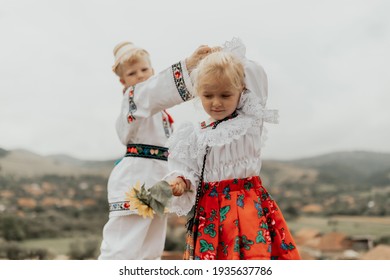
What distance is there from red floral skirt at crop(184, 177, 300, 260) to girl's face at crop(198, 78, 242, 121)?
297mm

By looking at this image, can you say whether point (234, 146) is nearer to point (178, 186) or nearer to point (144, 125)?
point (178, 186)

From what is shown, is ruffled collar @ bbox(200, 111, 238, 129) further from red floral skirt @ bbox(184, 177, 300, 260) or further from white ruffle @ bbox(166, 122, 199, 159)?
red floral skirt @ bbox(184, 177, 300, 260)

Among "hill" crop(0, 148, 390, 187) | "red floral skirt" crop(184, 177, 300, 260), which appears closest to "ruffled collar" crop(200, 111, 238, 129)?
"red floral skirt" crop(184, 177, 300, 260)

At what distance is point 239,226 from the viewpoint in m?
2.26

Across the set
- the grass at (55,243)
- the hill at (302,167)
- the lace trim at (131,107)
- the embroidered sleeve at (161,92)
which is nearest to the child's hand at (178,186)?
the embroidered sleeve at (161,92)

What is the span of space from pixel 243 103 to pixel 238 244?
0.59m

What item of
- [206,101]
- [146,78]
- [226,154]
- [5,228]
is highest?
[146,78]

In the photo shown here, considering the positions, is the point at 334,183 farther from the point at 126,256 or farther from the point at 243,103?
the point at 243,103

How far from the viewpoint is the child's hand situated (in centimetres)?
230

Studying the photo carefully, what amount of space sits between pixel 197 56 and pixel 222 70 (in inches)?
21.2

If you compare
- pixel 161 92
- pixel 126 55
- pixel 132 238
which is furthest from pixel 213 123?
pixel 126 55

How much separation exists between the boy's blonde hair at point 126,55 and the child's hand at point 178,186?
120 centimetres
